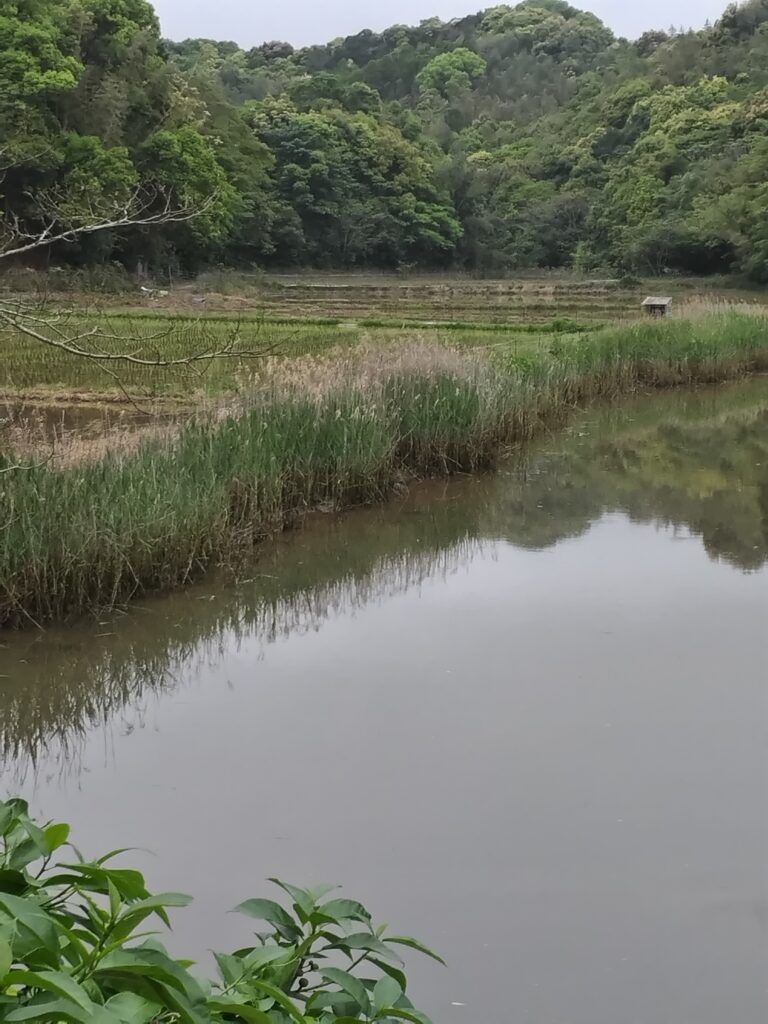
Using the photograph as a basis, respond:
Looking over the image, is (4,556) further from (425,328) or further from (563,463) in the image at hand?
(425,328)

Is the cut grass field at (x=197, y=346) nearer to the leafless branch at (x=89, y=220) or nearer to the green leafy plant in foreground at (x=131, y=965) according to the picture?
the leafless branch at (x=89, y=220)

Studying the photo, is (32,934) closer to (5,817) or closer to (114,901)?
(114,901)

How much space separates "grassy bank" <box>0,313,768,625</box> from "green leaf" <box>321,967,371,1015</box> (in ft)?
13.2

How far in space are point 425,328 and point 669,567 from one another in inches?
524

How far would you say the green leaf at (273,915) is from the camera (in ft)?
3.84

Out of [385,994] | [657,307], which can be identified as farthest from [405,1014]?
[657,307]

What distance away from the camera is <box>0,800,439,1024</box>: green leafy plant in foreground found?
89 cm

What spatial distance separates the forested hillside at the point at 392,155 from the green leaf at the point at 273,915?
1679 centimetres

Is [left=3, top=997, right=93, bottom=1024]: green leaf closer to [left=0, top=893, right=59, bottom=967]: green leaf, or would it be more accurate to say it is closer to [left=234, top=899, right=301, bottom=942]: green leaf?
[left=0, top=893, right=59, bottom=967]: green leaf

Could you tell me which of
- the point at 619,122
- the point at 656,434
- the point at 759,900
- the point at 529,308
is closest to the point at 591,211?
the point at 619,122

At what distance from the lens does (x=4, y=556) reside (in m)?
4.91

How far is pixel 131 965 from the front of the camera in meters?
0.95

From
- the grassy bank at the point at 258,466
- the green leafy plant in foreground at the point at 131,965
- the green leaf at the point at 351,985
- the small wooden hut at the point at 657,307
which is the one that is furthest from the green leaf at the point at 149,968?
the small wooden hut at the point at 657,307

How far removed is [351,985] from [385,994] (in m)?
0.05
